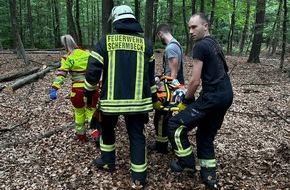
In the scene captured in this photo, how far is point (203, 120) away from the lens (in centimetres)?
434

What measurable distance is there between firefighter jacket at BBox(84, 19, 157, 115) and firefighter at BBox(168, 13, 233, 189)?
665 mm

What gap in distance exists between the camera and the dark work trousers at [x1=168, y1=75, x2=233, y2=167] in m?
4.18

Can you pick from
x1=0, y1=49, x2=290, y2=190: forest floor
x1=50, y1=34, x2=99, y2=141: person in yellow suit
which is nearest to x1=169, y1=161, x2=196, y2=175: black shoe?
x1=0, y1=49, x2=290, y2=190: forest floor

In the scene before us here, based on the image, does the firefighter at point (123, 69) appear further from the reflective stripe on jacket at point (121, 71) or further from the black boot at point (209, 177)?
the black boot at point (209, 177)

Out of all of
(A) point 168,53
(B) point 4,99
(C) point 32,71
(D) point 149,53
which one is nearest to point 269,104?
(A) point 168,53

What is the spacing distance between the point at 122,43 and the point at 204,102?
4.70 ft

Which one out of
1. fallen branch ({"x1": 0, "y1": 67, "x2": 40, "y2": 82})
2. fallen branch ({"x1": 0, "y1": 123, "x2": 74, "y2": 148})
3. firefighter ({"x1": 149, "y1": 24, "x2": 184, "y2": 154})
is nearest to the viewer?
firefighter ({"x1": 149, "y1": 24, "x2": 184, "y2": 154})

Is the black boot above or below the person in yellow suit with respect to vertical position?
below

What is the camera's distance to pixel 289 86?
11.8 metres

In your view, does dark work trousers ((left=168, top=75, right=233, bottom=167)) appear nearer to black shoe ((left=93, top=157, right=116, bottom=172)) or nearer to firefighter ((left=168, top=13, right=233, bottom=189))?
firefighter ((left=168, top=13, right=233, bottom=189))

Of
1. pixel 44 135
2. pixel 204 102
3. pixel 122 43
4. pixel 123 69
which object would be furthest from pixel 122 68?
pixel 44 135

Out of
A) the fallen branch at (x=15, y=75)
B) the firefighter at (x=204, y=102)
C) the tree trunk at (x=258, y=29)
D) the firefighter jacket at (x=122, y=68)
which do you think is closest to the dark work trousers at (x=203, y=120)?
the firefighter at (x=204, y=102)

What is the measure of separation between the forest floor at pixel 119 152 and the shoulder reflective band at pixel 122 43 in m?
2.09

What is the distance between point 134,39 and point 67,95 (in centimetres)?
638
